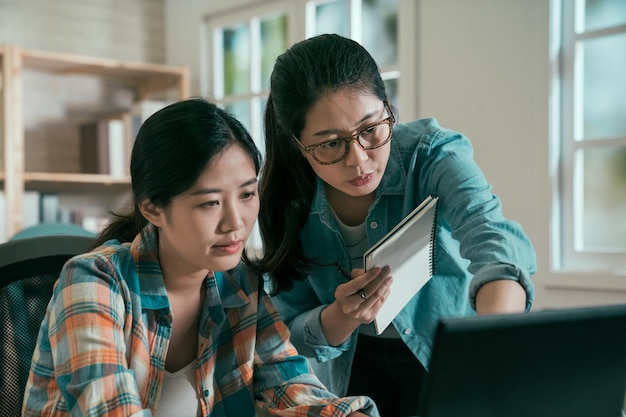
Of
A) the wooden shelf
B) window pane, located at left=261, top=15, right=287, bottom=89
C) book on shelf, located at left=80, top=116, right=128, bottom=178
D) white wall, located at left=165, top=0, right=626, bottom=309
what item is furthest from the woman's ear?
book on shelf, located at left=80, top=116, right=128, bottom=178

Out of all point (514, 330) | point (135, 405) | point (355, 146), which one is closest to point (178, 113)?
point (355, 146)

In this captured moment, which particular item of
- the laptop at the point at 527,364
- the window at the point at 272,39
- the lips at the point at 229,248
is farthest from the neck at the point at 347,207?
the window at the point at 272,39

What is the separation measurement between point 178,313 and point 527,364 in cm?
60

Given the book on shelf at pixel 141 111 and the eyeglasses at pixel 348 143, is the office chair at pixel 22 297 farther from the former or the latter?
the book on shelf at pixel 141 111

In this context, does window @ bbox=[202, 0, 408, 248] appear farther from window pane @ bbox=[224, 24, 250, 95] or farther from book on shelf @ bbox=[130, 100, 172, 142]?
book on shelf @ bbox=[130, 100, 172, 142]

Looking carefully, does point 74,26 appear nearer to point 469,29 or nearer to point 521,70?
point 469,29

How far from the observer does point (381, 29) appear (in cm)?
356

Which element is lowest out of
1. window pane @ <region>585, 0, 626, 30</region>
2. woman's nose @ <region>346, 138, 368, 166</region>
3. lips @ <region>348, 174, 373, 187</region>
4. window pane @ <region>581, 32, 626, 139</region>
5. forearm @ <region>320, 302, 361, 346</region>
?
forearm @ <region>320, 302, 361, 346</region>

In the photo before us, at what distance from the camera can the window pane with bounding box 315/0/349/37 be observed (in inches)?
148

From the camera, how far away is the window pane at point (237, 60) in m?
4.30

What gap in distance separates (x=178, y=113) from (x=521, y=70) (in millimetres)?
2105

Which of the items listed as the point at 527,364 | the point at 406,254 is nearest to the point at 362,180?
the point at 406,254

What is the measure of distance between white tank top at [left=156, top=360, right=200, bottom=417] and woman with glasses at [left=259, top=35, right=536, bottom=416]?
265 mm

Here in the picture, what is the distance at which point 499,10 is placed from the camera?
9.64 ft
